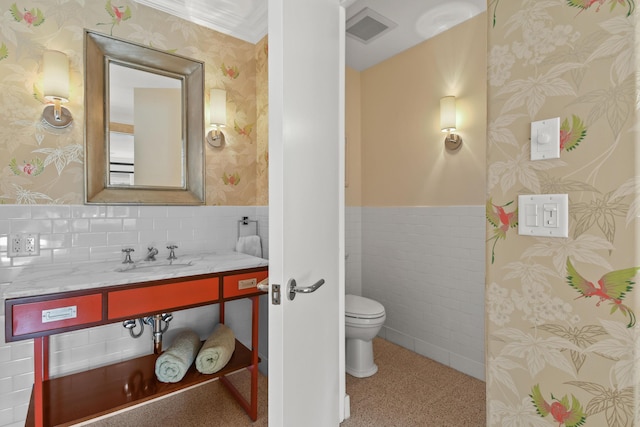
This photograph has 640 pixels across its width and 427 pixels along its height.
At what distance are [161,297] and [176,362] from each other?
0.40m

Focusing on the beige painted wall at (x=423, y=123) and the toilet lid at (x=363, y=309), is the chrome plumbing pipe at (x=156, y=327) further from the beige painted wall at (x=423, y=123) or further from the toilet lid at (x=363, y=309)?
the beige painted wall at (x=423, y=123)

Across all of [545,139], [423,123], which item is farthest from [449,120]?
[545,139]

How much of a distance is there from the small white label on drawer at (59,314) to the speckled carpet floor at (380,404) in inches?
33.0

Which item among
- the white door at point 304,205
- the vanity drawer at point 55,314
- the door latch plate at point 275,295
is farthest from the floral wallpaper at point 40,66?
the door latch plate at point 275,295

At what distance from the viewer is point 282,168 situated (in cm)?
100

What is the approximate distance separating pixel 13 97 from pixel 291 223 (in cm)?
170

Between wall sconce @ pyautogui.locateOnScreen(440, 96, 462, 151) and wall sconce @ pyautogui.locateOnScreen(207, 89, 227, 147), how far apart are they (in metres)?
1.61

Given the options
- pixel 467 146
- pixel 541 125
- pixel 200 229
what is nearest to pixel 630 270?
pixel 541 125

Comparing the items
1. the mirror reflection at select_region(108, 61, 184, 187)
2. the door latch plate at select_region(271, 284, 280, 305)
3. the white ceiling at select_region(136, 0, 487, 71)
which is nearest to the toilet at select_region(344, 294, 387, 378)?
the door latch plate at select_region(271, 284, 280, 305)

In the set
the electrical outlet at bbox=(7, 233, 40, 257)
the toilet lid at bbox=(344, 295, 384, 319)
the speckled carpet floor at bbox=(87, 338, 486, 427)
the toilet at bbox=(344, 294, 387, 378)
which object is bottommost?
the speckled carpet floor at bbox=(87, 338, 486, 427)

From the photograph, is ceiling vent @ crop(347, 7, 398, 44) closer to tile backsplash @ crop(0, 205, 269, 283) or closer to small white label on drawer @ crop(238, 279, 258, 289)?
tile backsplash @ crop(0, 205, 269, 283)

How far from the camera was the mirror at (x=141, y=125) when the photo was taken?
5.90ft

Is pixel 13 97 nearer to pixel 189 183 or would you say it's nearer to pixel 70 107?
pixel 70 107

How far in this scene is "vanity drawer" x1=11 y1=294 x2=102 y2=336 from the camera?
1.21 metres
